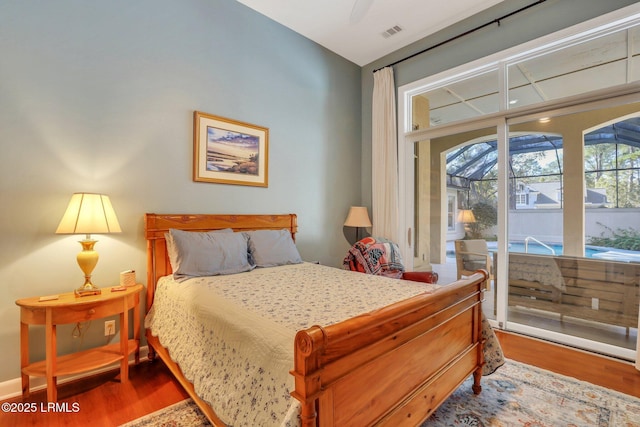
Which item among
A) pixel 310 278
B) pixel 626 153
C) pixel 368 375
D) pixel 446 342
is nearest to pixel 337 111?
pixel 310 278

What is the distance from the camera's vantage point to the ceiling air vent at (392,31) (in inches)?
141

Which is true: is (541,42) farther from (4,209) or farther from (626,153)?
(4,209)

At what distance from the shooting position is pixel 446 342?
1744mm

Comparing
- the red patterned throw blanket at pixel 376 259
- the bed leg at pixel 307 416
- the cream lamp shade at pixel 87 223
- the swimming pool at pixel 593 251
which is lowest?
the bed leg at pixel 307 416

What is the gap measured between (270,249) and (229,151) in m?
1.09

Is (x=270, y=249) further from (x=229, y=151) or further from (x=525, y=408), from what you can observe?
Answer: (x=525, y=408)

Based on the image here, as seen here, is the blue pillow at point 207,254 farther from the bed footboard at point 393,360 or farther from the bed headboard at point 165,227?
the bed footboard at point 393,360

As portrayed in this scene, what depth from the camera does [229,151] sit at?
10.2ft

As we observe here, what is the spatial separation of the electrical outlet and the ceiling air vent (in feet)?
13.4

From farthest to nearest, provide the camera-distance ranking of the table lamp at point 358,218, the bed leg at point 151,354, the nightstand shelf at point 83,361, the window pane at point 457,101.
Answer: the table lamp at point 358,218 → the window pane at point 457,101 → the bed leg at point 151,354 → the nightstand shelf at point 83,361

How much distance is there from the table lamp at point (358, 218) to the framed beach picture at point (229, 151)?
1.30m

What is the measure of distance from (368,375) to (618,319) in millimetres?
2856

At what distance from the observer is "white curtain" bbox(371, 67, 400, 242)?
4.04 meters

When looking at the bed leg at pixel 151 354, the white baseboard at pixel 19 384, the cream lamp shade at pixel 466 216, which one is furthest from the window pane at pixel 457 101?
the white baseboard at pixel 19 384
